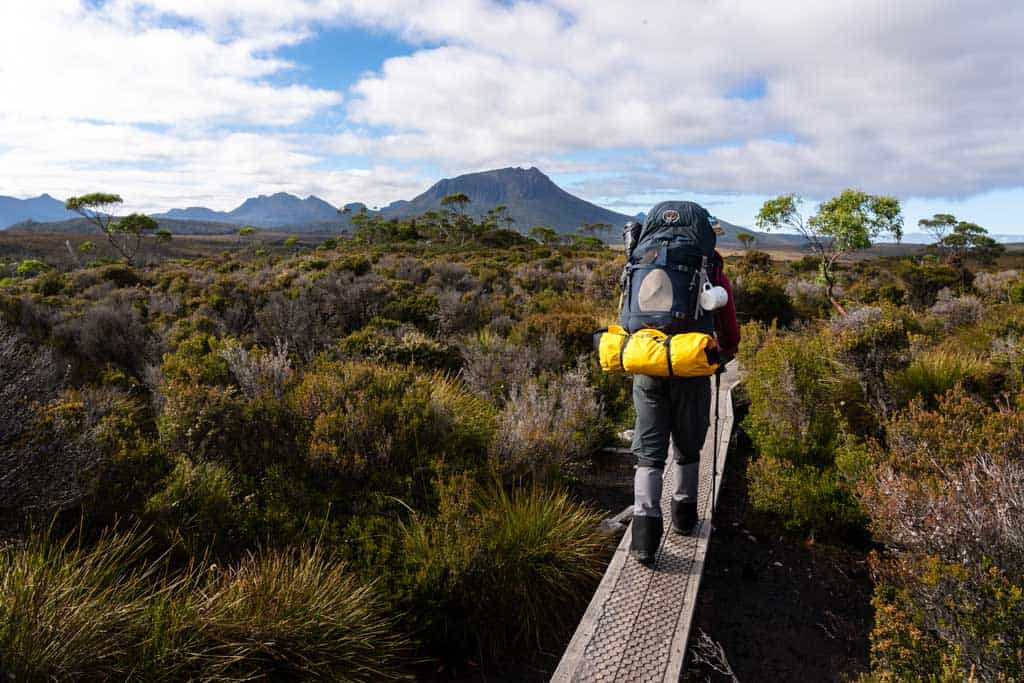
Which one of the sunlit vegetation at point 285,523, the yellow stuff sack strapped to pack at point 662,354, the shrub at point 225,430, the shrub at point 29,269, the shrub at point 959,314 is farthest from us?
the shrub at point 29,269

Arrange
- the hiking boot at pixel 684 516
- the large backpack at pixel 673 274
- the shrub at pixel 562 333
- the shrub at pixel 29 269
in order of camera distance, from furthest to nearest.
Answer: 1. the shrub at pixel 29 269
2. the shrub at pixel 562 333
3. the hiking boot at pixel 684 516
4. the large backpack at pixel 673 274

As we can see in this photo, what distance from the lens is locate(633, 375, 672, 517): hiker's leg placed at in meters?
3.00

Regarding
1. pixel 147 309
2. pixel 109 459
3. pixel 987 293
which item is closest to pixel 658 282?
pixel 109 459

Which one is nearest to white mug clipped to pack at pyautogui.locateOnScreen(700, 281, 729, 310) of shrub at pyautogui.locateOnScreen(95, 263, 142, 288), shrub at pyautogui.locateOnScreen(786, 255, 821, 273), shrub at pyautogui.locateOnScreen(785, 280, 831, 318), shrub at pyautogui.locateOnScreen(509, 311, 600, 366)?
shrub at pyautogui.locateOnScreen(509, 311, 600, 366)

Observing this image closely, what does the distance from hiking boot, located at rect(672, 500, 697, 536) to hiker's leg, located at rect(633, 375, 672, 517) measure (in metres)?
0.32

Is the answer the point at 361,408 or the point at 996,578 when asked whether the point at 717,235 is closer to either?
the point at 996,578

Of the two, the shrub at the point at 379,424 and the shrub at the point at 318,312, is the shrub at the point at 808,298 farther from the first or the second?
the shrub at the point at 379,424

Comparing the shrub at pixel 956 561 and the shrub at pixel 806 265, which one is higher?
the shrub at pixel 806 265

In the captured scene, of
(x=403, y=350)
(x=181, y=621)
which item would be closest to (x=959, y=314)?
(x=403, y=350)

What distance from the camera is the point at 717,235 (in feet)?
10.4

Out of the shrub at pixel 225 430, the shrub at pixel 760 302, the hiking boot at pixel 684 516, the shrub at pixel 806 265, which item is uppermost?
the shrub at pixel 806 265

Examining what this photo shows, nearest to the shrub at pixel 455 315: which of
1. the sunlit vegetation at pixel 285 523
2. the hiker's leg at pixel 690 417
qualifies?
the sunlit vegetation at pixel 285 523

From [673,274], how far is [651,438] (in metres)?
0.95

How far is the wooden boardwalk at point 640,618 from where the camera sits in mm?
2297
